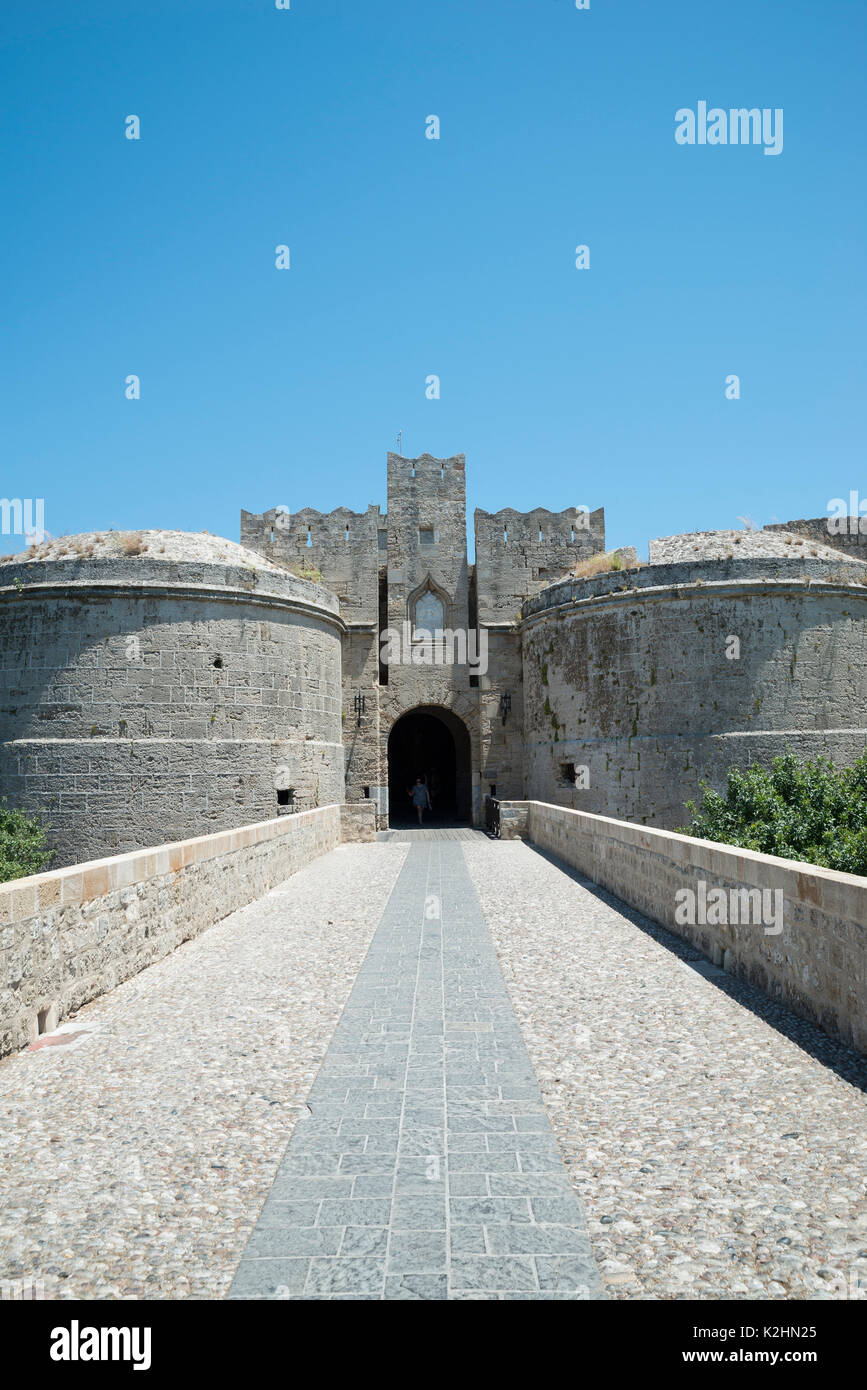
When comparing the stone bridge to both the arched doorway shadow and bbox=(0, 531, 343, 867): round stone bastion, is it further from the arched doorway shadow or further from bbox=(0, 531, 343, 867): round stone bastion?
the arched doorway shadow

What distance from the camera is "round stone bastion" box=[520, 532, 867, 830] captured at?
1802cm

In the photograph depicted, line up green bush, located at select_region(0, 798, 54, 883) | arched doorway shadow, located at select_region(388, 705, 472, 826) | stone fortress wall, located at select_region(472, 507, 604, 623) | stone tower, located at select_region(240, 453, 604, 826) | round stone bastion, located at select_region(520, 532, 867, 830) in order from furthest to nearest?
1. arched doorway shadow, located at select_region(388, 705, 472, 826)
2. stone fortress wall, located at select_region(472, 507, 604, 623)
3. stone tower, located at select_region(240, 453, 604, 826)
4. round stone bastion, located at select_region(520, 532, 867, 830)
5. green bush, located at select_region(0, 798, 54, 883)

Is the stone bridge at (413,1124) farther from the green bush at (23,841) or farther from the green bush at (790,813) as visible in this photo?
the green bush at (23,841)

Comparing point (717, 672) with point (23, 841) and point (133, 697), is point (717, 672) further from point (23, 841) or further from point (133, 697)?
point (23, 841)

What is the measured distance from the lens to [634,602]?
18875 mm

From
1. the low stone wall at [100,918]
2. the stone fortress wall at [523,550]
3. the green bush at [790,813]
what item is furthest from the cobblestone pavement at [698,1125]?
the stone fortress wall at [523,550]

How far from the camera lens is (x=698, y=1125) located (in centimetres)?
362

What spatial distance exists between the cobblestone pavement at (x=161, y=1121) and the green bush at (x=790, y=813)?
626 centimetres

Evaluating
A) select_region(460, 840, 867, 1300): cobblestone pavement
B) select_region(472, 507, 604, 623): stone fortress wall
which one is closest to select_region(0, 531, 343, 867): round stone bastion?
select_region(472, 507, 604, 623): stone fortress wall

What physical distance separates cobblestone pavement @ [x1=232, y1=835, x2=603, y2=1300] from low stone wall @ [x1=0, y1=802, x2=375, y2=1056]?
1.80m

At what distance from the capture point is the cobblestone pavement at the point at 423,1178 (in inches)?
101
